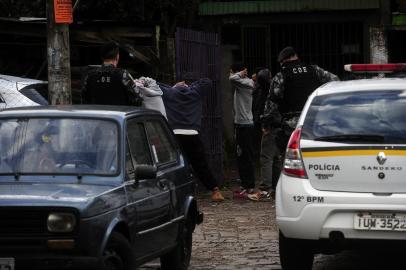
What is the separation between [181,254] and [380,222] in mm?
1960

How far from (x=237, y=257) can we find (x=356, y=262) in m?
1.17

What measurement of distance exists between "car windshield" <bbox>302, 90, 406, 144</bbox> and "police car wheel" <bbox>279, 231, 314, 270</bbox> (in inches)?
35.4

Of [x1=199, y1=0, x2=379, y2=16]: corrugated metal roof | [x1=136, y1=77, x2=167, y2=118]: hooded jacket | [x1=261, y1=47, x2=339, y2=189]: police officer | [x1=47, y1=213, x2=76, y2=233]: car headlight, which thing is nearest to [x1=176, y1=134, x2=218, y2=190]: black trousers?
[x1=136, y1=77, x2=167, y2=118]: hooded jacket

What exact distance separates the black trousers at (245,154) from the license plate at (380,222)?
6.17 m

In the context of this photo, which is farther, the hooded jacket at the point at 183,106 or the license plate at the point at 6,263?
the hooded jacket at the point at 183,106

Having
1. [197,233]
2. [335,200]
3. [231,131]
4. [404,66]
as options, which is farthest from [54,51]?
[231,131]

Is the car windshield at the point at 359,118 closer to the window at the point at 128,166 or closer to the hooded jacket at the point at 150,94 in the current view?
the window at the point at 128,166

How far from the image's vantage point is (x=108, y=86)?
10.2 metres

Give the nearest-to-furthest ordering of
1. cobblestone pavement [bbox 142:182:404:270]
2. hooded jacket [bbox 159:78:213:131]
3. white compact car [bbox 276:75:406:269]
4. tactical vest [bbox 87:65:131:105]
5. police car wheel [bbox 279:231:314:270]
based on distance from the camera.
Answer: white compact car [bbox 276:75:406:269]
police car wheel [bbox 279:231:314:270]
cobblestone pavement [bbox 142:182:404:270]
tactical vest [bbox 87:65:131:105]
hooded jacket [bbox 159:78:213:131]

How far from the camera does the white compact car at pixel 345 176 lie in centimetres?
679

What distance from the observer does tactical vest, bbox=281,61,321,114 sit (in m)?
11.0

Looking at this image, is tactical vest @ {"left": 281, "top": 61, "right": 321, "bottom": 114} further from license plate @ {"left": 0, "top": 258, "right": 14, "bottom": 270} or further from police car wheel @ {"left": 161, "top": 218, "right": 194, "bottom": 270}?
license plate @ {"left": 0, "top": 258, "right": 14, "bottom": 270}

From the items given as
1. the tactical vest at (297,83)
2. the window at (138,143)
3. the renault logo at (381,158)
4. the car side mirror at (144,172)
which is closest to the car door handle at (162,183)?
the window at (138,143)

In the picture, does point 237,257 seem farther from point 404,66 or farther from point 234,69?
point 234,69
